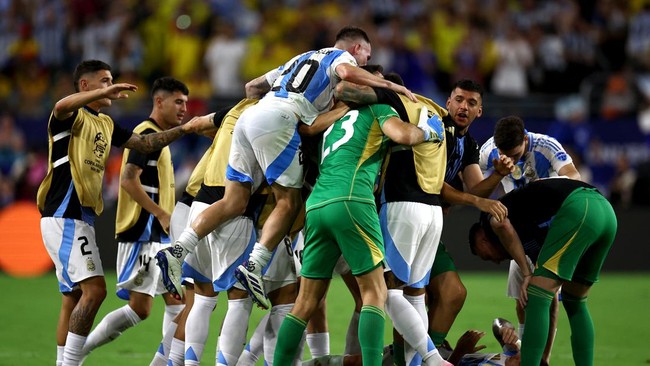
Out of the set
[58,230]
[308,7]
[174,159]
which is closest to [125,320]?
[58,230]

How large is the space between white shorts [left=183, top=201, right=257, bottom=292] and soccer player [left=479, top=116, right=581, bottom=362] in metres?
2.23

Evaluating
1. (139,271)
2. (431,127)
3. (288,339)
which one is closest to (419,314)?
(288,339)

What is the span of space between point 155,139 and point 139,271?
3.88 ft

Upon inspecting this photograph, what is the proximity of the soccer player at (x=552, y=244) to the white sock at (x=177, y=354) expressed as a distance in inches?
96.8

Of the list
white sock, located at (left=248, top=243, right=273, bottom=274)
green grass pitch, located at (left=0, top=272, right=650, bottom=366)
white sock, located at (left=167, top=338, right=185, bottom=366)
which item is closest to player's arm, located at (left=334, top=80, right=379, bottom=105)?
white sock, located at (left=248, top=243, right=273, bottom=274)

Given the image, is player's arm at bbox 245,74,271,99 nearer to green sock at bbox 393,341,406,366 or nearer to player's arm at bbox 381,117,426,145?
player's arm at bbox 381,117,426,145

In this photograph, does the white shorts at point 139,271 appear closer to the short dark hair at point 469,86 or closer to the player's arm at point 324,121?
the player's arm at point 324,121

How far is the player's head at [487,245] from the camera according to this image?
25.6 feet

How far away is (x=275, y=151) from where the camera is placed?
7.17 m

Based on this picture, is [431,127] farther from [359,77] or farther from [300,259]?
[300,259]

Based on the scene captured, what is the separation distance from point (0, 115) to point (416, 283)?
1177cm

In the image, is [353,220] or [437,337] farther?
[437,337]

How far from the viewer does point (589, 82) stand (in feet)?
60.6

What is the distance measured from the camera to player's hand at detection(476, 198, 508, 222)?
292 inches
